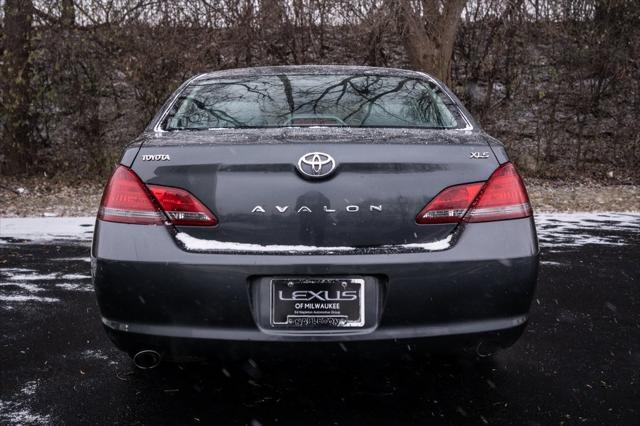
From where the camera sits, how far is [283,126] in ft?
9.46

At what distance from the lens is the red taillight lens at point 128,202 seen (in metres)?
2.51

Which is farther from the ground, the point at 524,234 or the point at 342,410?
the point at 524,234

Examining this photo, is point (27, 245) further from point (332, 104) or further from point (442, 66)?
point (442, 66)

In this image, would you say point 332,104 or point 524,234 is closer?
point 524,234

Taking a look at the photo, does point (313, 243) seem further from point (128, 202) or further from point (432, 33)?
point (432, 33)

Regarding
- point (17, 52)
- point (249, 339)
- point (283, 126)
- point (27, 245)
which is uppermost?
point (17, 52)

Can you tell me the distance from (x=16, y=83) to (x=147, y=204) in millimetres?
10117

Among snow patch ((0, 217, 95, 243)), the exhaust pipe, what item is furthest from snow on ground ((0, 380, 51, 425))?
snow patch ((0, 217, 95, 243))

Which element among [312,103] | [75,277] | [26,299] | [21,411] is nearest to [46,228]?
[75,277]

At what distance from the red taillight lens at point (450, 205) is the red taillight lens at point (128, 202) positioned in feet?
3.21

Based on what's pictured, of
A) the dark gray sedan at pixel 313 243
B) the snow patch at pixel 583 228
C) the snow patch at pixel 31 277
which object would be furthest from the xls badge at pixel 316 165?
the snow patch at pixel 583 228

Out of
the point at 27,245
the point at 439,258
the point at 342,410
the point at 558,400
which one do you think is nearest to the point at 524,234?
the point at 439,258

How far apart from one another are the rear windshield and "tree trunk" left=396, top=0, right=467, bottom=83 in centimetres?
858

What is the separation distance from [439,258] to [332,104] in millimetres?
1106
